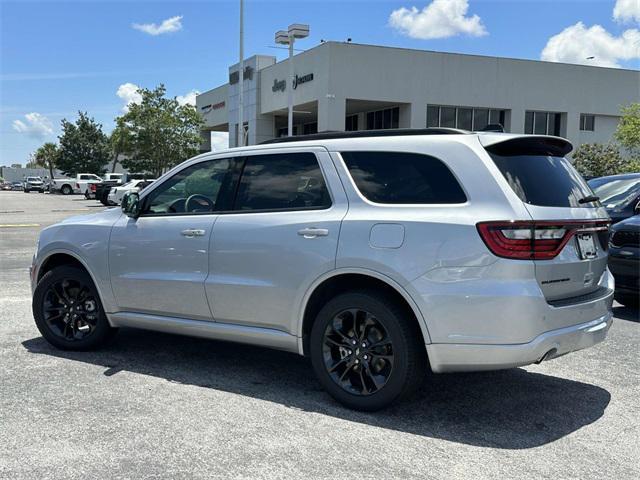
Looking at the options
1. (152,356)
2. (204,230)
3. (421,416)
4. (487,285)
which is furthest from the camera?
(152,356)

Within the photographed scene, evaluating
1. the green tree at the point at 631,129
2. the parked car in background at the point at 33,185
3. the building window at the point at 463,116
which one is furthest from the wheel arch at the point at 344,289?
the parked car in background at the point at 33,185

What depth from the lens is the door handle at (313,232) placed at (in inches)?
167

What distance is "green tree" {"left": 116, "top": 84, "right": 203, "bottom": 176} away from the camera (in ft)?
126

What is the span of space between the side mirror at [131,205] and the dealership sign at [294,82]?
28.7 meters

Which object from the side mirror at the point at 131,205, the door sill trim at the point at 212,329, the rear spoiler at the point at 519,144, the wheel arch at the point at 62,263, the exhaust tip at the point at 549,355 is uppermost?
the rear spoiler at the point at 519,144

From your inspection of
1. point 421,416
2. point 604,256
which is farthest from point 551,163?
point 421,416

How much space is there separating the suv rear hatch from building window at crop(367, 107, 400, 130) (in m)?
29.0

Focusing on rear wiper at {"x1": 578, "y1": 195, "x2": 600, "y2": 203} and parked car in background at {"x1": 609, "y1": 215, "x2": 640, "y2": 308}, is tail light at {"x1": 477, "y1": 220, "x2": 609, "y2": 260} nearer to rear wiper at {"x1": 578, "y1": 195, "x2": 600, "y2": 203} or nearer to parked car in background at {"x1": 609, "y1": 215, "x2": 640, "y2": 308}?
rear wiper at {"x1": 578, "y1": 195, "x2": 600, "y2": 203}

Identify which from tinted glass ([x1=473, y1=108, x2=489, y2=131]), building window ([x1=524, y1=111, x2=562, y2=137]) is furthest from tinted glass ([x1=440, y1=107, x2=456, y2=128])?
building window ([x1=524, y1=111, x2=562, y2=137])

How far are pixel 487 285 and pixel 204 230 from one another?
224 cm

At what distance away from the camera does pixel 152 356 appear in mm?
5566

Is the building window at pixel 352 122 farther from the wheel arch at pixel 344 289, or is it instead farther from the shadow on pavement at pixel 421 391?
the wheel arch at pixel 344 289

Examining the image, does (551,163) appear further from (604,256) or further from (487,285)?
(487,285)

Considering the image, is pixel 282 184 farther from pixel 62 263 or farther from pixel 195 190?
pixel 62 263
